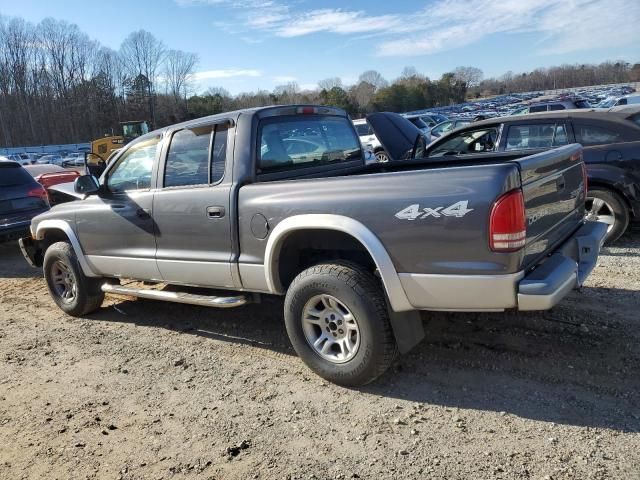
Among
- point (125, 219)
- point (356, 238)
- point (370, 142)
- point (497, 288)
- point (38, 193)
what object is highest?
point (370, 142)

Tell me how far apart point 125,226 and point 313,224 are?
2.21 m

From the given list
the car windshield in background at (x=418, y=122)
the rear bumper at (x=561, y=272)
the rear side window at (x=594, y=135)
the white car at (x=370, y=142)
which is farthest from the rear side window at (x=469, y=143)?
the car windshield in background at (x=418, y=122)

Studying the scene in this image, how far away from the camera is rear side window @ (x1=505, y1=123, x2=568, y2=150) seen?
6.74 meters

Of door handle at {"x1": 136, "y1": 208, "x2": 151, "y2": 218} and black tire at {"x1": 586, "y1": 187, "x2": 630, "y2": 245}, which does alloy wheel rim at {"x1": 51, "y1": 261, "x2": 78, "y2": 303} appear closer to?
door handle at {"x1": 136, "y1": 208, "x2": 151, "y2": 218}

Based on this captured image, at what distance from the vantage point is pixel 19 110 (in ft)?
290

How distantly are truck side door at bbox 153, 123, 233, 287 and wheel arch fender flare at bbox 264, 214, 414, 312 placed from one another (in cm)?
50

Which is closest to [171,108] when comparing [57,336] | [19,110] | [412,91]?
[19,110]

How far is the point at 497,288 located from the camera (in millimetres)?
2916

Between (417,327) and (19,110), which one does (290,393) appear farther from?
(19,110)

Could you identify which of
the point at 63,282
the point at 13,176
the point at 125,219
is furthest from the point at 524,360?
the point at 13,176

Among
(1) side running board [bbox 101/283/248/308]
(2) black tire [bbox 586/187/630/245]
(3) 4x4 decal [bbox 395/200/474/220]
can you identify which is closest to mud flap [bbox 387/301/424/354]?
(3) 4x4 decal [bbox 395/200/474/220]

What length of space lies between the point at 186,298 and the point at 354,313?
1.72 m

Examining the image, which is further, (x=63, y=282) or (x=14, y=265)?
(x=14, y=265)

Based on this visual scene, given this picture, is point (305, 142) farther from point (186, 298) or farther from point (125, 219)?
point (125, 219)
